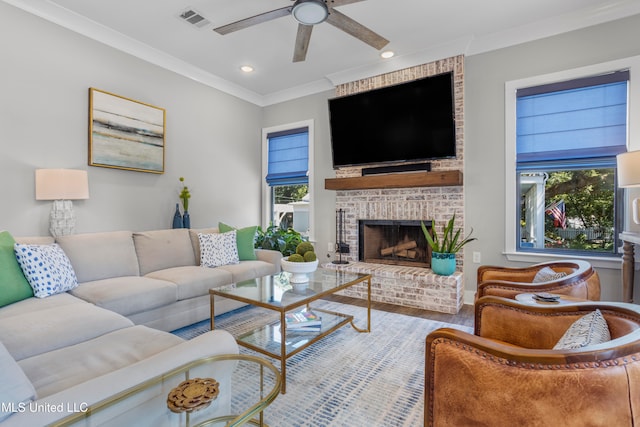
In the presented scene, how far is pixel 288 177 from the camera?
4812 millimetres

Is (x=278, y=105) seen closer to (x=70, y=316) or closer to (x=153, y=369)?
(x=70, y=316)

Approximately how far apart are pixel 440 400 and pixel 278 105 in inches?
181

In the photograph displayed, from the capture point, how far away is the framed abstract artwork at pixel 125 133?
3.09m

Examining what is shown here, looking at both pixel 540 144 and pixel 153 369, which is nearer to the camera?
pixel 153 369

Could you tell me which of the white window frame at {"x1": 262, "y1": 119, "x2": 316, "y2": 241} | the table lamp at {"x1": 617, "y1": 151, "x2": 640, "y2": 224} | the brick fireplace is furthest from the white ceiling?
the table lamp at {"x1": 617, "y1": 151, "x2": 640, "y2": 224}

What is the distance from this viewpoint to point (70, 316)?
175cm

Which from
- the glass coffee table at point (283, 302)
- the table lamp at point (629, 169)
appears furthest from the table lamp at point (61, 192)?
the table lamp at point (629, 169)

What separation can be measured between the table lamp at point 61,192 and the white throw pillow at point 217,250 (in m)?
1.12

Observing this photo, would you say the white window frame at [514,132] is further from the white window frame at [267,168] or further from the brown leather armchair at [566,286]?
the white window frame at [267,168]

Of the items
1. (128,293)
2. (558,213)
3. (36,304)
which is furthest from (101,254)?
(558,213)

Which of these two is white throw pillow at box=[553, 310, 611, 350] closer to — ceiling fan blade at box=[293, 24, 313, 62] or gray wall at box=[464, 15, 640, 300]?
gray wall at box=[464, 15, 640, 300]

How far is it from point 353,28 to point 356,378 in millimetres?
2554

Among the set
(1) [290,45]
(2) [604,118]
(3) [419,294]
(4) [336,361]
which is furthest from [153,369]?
(2) [604,118]

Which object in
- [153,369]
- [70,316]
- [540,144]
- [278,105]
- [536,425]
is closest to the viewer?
[536,425]
